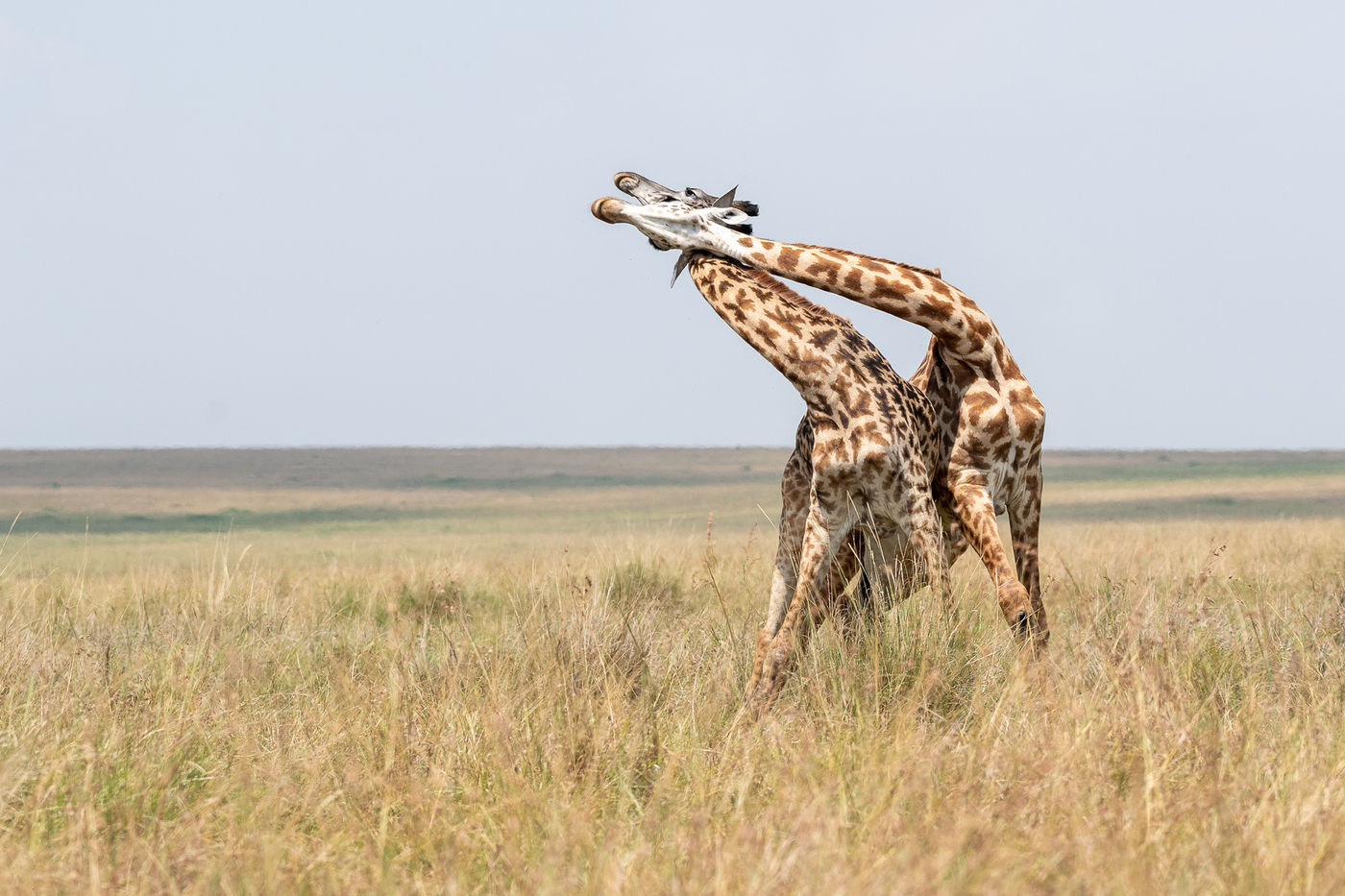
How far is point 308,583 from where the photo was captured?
10883 millimetres

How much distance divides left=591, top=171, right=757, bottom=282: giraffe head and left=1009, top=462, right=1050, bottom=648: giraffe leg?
5.20 feet

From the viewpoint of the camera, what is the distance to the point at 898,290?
4547mm

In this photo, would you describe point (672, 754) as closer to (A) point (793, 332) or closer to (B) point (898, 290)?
(A) point (793, 332)

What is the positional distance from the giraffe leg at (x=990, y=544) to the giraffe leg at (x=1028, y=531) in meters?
0.27

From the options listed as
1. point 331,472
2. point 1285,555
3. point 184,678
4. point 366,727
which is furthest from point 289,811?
point 331,472

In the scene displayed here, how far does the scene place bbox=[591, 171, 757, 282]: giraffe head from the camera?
15.8 ft

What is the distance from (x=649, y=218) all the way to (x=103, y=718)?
114 inches

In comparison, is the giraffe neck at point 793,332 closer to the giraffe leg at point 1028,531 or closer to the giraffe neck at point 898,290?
the giraffe neck at point 898,290

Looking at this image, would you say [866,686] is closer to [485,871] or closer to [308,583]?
[485,871]

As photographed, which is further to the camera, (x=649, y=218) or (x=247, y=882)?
(x=649, y=218)

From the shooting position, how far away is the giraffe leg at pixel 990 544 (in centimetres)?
445

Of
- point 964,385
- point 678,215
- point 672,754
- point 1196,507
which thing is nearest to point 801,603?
point 672,754

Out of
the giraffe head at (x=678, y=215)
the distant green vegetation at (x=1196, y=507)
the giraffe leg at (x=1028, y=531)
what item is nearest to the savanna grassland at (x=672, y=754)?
the giraffe leg at (x=1028, y=531)

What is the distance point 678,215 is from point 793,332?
0.70m
